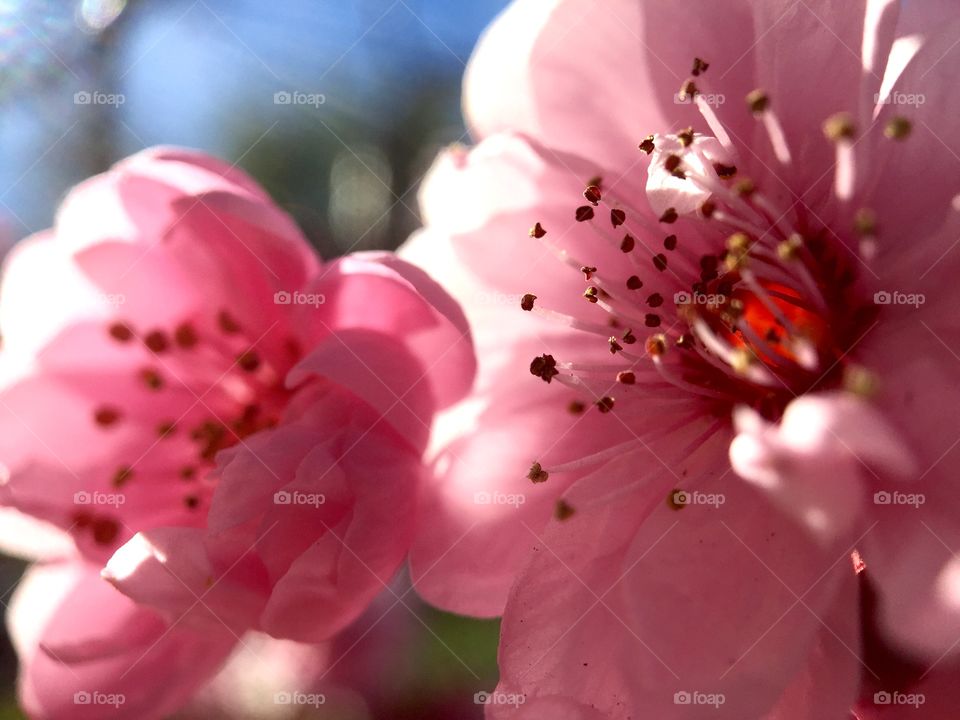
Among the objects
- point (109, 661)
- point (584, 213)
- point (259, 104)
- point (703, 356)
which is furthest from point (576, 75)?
point (109, 661)

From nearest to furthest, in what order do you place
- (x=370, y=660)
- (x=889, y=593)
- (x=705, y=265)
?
(x=889, y=593) → (x=705, y=265) → (x=370, y=660)

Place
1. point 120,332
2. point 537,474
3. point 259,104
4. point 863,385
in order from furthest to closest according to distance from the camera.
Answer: point 259,104 < point 120,332 < point 537,474 < point 863,385

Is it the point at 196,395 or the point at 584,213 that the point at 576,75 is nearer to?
the point at 584,213

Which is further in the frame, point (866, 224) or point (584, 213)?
point (584, 213)

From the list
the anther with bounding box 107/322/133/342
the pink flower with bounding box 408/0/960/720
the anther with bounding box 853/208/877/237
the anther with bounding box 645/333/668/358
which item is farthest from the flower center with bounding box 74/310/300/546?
the anther with bounding box 853/208/877/237

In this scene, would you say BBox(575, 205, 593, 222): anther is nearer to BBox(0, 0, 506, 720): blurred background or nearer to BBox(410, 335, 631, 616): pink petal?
BBox(410, 335, 631, 616): pink petal

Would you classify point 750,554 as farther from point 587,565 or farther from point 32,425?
point 32,425

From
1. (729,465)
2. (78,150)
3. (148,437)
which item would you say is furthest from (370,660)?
(78,150)
